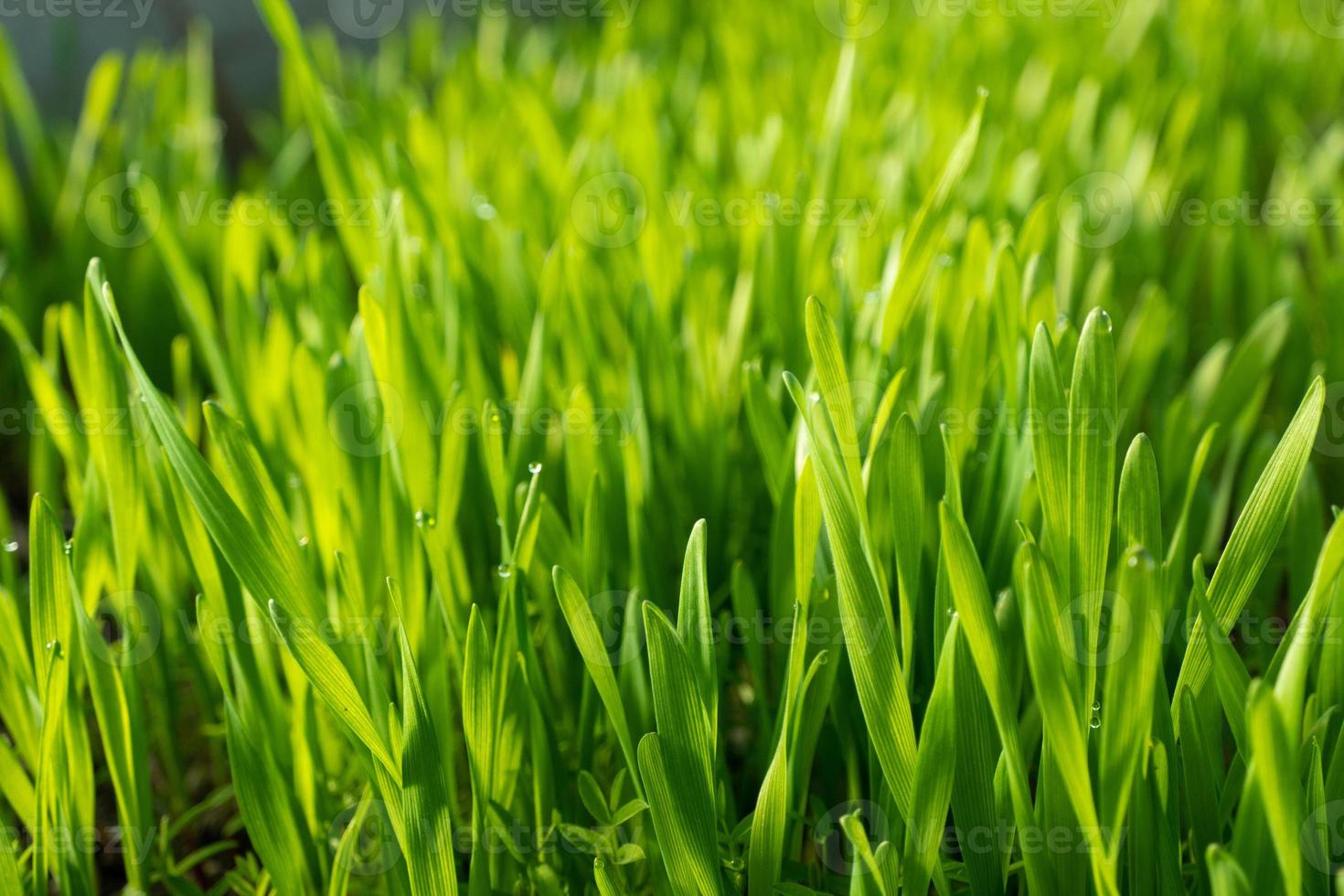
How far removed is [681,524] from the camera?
0.92 meters

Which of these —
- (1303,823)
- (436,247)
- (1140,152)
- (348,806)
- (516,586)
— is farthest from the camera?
(1140,152)

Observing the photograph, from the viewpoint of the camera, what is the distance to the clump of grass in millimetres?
563

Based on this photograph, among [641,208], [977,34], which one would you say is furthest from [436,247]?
[977,34]

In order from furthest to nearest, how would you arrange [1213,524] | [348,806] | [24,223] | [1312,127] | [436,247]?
[1312,127]
[24,223]
[436,247]
[1213,524]
[348,806]

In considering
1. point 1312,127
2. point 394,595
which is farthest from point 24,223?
point 1312,127

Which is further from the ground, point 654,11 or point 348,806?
point 654,11

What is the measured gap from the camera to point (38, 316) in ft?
4.50

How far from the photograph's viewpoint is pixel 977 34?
6.16 feet

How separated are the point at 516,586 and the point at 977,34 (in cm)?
160

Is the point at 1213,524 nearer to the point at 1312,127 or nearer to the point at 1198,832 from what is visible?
the point at 1198,832

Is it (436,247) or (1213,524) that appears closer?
(1213,524)

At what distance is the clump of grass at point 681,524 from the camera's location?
→ 56 cm

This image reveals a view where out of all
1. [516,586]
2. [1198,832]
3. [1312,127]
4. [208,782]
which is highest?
[1312,127]

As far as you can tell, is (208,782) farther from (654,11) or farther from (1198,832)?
(654,11)
